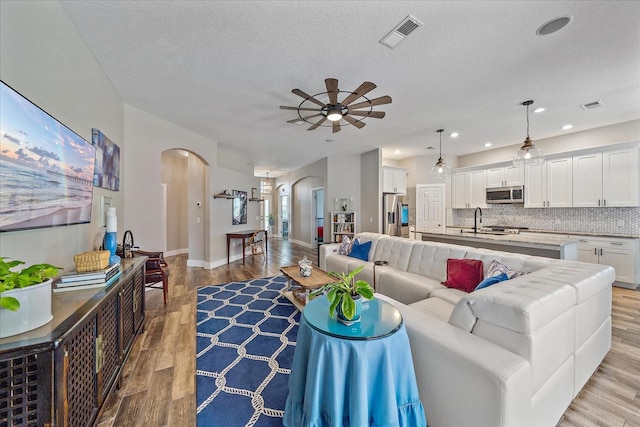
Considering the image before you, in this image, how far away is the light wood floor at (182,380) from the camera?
5.38 feet

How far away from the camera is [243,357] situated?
229 centimetres

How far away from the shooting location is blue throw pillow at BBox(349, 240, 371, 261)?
13.9 feet

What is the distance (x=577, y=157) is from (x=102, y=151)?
7.67 m

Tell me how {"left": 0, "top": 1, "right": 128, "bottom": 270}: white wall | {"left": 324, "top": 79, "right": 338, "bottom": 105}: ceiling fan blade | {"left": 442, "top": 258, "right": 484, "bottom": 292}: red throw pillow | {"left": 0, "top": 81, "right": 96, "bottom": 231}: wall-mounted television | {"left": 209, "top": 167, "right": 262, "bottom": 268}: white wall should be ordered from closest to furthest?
1. {"left": 0, "top": 81, "right": 96, "bottom": 231}: wall-mounted television
2. {"left": 0, "top": 1, "right": 128, "bottom": 270}: white wall
3. {"left": 324, "top": 79, "right": 338, "bottom": 105}: ceiling fan blade
4. {"left": 442, "top": 258, "right": 484, "bottom": 292}: red throw pillow
5. {"left": 209, "top": 167, "right": 262, "bottom": 268}: white wall

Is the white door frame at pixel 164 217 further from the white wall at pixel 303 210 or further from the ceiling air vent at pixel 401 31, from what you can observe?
the ceiling air vent at pixel 401 31

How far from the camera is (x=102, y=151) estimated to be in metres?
2.71

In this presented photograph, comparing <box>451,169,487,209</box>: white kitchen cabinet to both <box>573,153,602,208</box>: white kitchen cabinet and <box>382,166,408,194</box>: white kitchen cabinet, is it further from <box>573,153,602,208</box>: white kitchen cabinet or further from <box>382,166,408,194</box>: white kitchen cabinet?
<box>573,153,602,208</box>: white kitchen cabinet

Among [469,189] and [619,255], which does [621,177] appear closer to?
[619,255]

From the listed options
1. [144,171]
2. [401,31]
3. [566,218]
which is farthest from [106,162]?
[566,218]

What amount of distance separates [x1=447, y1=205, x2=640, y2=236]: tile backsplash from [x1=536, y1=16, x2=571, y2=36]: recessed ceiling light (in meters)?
4.45

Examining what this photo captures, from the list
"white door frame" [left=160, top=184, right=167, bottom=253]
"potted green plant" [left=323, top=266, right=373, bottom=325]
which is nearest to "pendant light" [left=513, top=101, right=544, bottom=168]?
"potted green plant" [left=323, top=266, right=373, bottom=325]

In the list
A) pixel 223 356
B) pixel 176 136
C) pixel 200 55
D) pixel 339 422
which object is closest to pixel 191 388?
pixel 223 356

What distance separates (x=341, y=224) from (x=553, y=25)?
→ 5.56 meters

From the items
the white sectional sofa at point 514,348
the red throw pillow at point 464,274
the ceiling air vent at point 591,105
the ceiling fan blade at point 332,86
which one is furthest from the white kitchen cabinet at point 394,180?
the white sectional sofa at point 514,348
